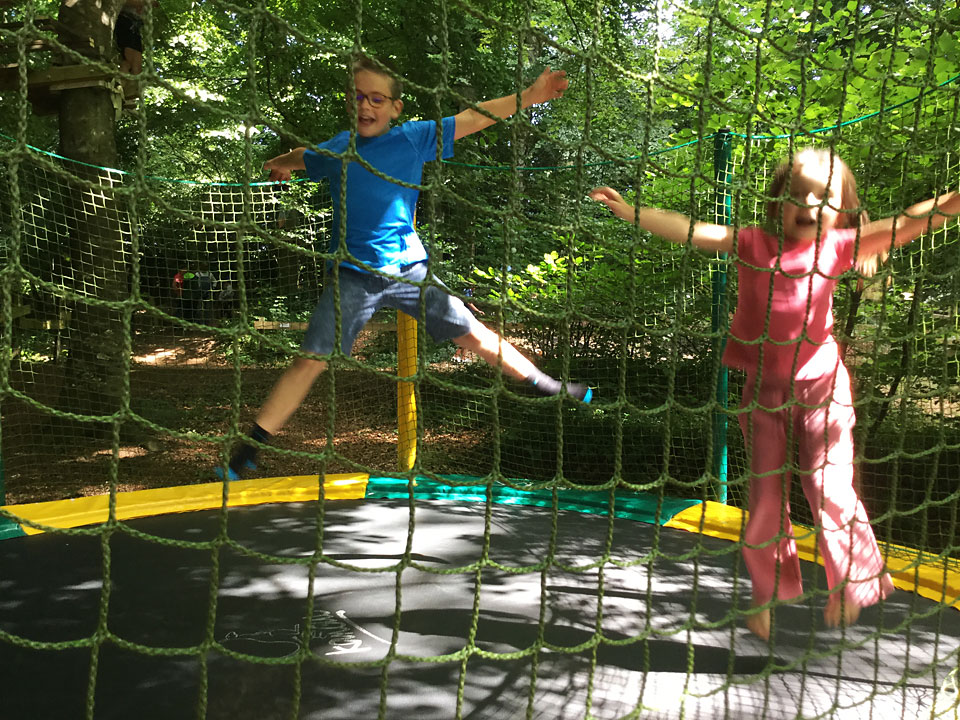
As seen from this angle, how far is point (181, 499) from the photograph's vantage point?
9.17 ft

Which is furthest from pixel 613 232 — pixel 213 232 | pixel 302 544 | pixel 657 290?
pixel 302 544

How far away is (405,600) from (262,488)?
4.38 feet

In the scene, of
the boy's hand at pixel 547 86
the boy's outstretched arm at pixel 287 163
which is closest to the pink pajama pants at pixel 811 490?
A: the boy's hand at pixel 547 86

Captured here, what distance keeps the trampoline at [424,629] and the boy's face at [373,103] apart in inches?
33.1

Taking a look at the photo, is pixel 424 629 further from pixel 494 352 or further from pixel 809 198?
pixel 809 198

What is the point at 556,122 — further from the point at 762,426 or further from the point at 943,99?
the point at 762,426

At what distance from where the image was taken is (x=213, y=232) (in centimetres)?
386

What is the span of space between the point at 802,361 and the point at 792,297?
126 mm

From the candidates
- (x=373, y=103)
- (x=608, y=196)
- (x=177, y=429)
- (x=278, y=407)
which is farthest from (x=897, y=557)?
(x=177, y=429)

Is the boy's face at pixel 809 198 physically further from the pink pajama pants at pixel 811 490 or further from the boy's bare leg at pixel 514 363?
the boy's bare leg at pixel 514 363

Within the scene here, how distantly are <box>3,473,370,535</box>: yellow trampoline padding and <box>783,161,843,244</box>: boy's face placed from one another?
183 cm

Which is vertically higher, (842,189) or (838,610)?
(842,189)

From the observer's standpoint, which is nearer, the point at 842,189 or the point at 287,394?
the point at 842,189

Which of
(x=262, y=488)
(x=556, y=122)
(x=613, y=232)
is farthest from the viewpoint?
(x=556, y=122)
